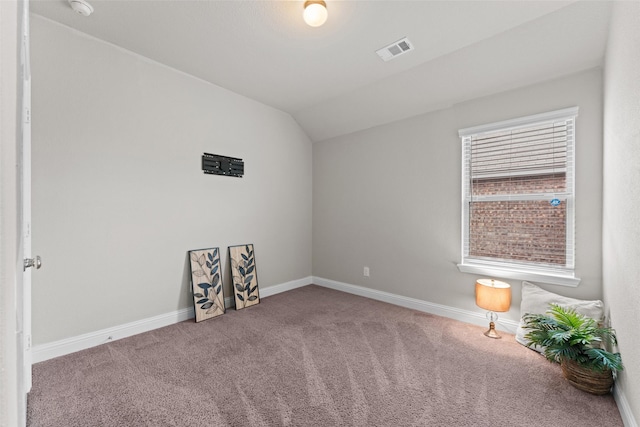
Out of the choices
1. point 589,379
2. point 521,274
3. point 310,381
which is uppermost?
point 521,274

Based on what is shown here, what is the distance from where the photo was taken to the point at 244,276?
11.8 ft

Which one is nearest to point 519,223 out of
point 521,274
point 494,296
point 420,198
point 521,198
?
point 521,198

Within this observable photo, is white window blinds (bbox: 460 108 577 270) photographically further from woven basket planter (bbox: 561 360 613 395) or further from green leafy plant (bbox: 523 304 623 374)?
woven basket planter (bbox: 561 360 613 395)

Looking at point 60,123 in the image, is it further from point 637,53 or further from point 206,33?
point 637,53

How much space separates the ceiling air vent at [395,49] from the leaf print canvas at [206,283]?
9.27 ft

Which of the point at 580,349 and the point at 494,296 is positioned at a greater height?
the point at 494,296

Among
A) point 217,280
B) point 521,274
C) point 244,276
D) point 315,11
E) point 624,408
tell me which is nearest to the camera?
point 624,408

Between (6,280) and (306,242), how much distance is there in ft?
13.3

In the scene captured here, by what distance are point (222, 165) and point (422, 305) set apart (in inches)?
119

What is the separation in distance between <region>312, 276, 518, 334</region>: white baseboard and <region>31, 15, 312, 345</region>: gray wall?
147cm

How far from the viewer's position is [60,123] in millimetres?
2328

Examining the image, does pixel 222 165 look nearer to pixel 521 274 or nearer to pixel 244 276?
pixel 244 276

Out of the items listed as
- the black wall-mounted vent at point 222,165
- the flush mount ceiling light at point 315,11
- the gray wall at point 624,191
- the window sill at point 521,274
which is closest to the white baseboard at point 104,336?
the black wall-mounted vent at point 222,165

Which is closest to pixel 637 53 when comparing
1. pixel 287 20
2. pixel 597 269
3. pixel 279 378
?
pixel 597 269
